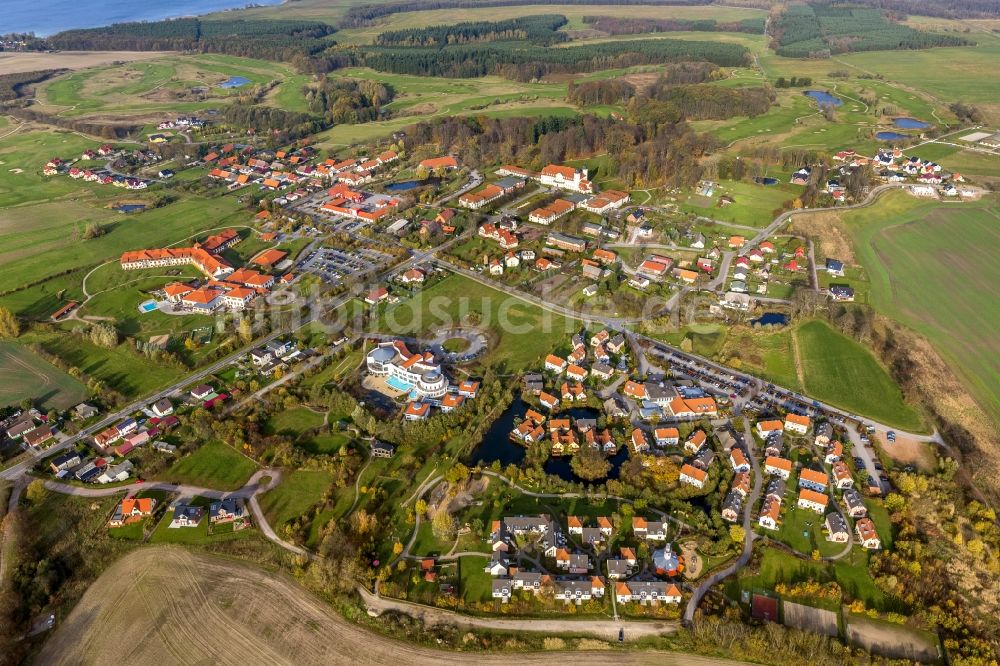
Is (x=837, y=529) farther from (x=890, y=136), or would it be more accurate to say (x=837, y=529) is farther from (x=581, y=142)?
(x=890, y=136)

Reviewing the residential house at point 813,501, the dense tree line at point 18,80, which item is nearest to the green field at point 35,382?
the residential house at point 813,501

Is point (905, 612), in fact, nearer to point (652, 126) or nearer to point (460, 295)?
point (460, 295)

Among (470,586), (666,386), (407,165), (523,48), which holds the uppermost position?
(523,48)

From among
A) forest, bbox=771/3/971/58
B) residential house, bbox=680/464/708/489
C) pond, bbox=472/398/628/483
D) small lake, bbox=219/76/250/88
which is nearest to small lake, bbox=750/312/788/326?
pond, bbox=472/398/628/483

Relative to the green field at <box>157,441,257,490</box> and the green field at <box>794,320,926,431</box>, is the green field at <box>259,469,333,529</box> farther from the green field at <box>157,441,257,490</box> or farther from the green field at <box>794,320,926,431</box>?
the green field at <box>794,320,926,431</box>

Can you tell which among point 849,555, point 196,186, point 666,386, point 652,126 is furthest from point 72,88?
point 849,555

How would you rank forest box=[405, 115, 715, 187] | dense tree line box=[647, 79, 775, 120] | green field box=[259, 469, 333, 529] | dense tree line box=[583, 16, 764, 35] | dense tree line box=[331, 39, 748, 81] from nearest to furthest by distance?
green field box=[259, 469, 333, 529]
forest box=[405, 115, 715, 187]
dense tree line box=[647, 79, 775, 120]
dense tree line box=[331, 39, 748, 81]
dense tree line box=[583, 16, 764, 35]
